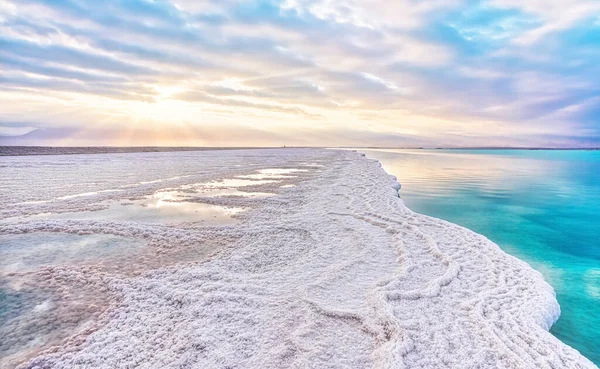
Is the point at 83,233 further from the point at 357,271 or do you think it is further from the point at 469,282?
the point at 469,282

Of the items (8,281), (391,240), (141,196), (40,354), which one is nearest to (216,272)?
(40,354)

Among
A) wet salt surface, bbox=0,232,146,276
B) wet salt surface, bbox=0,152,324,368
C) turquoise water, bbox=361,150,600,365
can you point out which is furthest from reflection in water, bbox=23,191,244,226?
turquoise water, bbox=361,150,600,365

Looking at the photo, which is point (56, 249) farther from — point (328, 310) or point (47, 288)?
point (328, 310)

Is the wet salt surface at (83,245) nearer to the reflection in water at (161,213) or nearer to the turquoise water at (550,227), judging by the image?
the reflection in water at (161,213)

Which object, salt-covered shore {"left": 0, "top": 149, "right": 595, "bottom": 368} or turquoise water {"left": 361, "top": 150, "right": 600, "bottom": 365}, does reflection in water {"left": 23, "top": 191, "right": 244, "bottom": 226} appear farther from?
turquoise water {"left": 361, "top": 150, "right": 600, "bottom": 365}

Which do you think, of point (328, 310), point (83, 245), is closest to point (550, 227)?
point (328, 310)

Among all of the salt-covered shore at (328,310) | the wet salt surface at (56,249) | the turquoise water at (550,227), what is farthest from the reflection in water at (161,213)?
the turquoise water at (550,227)
